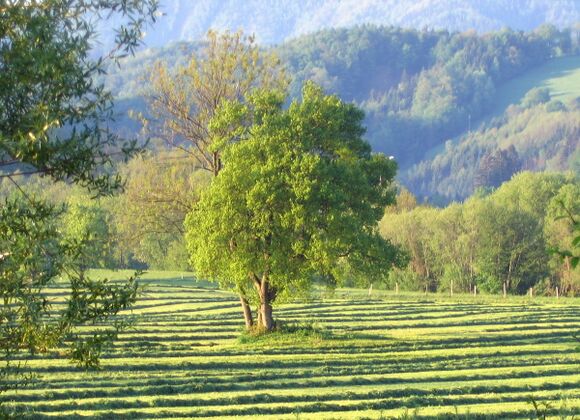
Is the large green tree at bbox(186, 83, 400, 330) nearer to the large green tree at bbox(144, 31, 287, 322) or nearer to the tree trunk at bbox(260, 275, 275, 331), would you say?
the tree trunk at bbox(260, 275, 275, 331)

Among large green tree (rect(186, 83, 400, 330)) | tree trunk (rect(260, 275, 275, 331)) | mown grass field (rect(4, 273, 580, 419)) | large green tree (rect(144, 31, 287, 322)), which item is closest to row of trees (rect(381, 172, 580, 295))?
mown grass field (rect(4, 273, 580, 419))

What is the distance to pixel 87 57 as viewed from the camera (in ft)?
64.4

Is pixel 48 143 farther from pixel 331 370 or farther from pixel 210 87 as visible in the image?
pixel 210 87

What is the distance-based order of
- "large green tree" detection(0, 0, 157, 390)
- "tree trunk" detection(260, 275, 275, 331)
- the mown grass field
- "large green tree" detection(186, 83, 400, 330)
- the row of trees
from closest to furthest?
"large green tree" detection(0, 0, 157, 390) → the mown grass field → "large green tree" detection(186, 83, 400, 330) → "tree trunk" detection(260, 275, 275, 331) → the row of trees

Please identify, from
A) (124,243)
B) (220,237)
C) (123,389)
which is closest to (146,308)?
(124,243)

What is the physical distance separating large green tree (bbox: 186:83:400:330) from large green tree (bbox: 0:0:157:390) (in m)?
30.7

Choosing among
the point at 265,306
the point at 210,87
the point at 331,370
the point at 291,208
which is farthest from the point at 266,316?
the point at 331,370

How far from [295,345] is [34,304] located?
32485 millimetres

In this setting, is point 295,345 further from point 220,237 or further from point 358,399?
point 358,399

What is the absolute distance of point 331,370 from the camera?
131ft

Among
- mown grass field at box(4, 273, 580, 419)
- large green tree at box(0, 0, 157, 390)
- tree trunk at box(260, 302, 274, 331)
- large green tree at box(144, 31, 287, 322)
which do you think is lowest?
mown grass field at box(4, 273, 580, 419)

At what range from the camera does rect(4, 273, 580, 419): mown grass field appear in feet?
99.2

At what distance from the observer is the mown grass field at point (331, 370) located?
30234 mm

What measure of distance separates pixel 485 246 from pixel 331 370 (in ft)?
236
